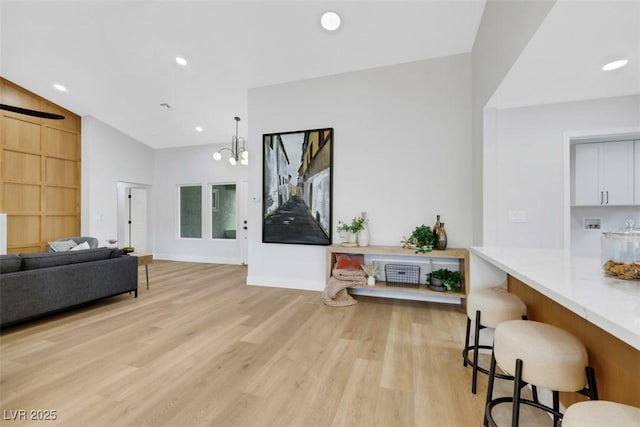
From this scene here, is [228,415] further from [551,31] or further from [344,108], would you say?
[344,108]

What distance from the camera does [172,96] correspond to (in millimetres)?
4598

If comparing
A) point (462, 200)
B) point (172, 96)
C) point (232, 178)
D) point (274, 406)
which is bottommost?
point (274, 406)

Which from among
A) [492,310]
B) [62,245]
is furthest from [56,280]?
[492,310]

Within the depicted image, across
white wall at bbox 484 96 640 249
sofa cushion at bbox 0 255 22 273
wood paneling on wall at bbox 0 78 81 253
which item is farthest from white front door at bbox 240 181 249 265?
white wall at bbox 484 96 640 249

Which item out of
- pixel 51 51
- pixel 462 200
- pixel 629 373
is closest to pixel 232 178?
pixel 51 51

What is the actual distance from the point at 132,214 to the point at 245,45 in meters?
5.36

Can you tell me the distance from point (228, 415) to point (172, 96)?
489 centimetres

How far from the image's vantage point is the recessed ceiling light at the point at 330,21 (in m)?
2.87

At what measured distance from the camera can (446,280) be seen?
3.24 m

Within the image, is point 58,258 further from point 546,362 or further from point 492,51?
point 492,51

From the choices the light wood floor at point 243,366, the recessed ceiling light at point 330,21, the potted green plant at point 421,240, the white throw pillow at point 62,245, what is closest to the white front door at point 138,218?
the white throw pillow at point 62,245

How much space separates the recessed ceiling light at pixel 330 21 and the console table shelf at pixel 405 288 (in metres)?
2.63

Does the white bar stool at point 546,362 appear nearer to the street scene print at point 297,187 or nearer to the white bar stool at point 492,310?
the white bar stool at point 492,310

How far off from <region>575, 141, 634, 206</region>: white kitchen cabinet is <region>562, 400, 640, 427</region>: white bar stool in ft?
11.7
